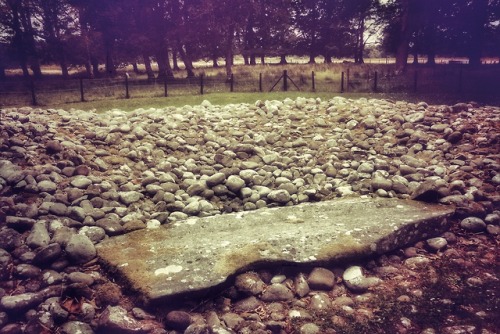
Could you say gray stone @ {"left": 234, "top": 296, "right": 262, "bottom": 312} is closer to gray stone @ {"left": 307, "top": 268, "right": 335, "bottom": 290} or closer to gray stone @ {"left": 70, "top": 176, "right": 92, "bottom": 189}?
gray stone @ {"left": 307, "top": 268, "right": 335, "bottom": 290}

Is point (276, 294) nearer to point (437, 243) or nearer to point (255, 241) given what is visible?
point (255, 241)

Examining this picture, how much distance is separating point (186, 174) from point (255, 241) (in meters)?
2.40

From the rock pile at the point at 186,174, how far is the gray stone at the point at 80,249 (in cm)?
1

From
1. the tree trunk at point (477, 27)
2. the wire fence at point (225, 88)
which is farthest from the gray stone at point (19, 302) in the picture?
the tree trunk at point (477, 27)

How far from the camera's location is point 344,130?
7879mm

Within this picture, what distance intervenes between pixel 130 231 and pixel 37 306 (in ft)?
4.79

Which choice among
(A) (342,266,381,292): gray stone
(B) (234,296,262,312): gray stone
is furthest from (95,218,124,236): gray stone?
(A) (342,266,381,292): gray stone

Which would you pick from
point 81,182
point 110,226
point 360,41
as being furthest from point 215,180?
point 360,41

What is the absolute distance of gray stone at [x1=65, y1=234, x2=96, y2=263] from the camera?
3871mm

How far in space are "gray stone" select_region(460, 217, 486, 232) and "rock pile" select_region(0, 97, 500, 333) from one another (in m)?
0.02

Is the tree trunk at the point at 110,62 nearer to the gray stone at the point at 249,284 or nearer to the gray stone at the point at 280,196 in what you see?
the gray stone at the point at 280,196

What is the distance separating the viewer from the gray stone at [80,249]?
12.7ft

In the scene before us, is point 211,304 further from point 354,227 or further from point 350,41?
→ point 350,41

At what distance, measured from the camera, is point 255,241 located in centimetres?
418
